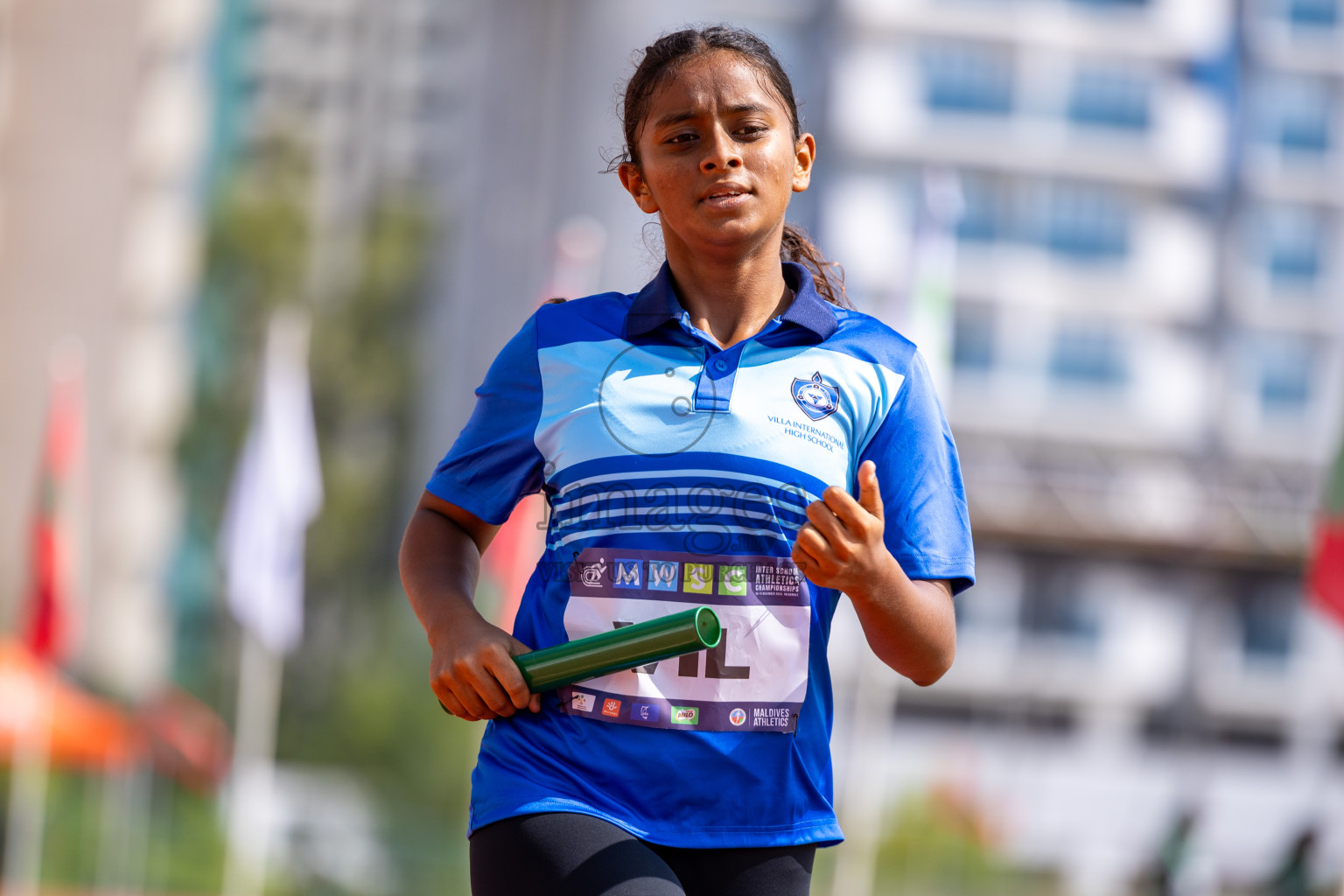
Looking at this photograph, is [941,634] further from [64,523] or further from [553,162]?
[553,162]

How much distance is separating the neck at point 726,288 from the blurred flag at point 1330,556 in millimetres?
5897

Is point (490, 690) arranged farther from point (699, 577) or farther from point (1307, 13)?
point (1307, 13)

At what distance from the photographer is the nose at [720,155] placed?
203 centimetres

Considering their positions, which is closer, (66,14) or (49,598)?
(49,598)

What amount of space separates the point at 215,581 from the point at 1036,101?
2193 centimetres

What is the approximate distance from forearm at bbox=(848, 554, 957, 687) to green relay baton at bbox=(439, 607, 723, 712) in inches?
6.4

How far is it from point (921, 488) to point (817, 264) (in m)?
0.50

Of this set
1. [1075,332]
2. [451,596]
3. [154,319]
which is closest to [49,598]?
[451,596]

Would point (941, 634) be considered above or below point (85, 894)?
above

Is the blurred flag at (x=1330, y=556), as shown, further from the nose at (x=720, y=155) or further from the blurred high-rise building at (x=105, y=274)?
the blurred high-rise building at (x=105, y=274)

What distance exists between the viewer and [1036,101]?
138 ft

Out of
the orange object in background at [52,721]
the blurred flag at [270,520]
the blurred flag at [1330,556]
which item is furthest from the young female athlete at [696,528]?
the orange object in background at [52,721]

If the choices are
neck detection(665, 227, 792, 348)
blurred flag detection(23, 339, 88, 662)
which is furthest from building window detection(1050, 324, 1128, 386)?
neck detection(665, 227, 792, 348)

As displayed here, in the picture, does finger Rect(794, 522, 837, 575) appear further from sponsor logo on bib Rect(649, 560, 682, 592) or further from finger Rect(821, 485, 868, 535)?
sponsor logo on bib Rect(649, 560, 682, 592)
